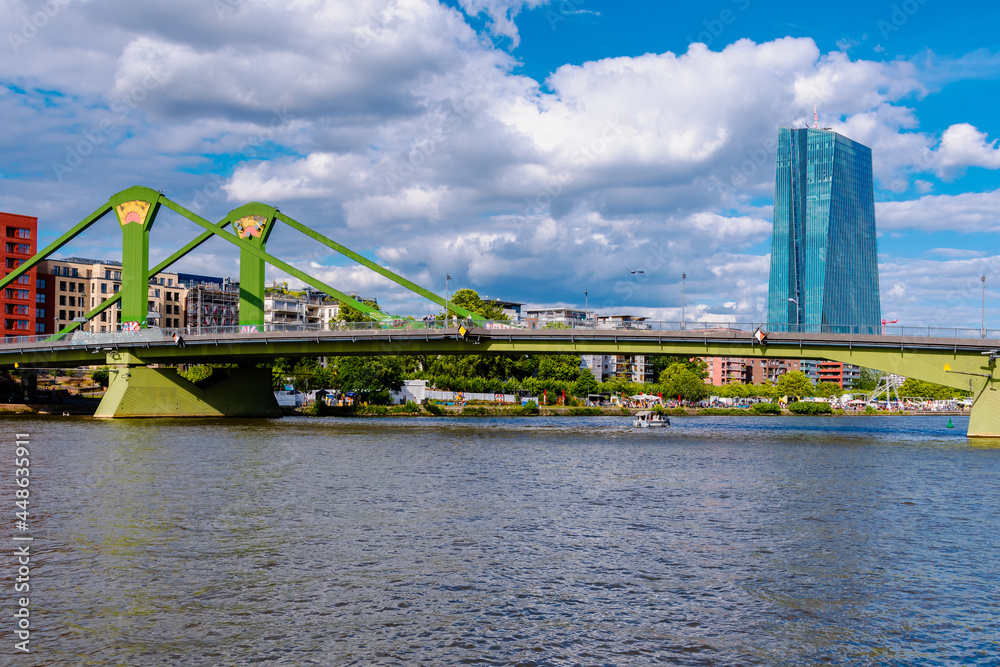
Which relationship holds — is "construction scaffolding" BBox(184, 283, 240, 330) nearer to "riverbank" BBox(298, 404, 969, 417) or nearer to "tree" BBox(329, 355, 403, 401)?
"tree" BBox(329, 355, 403, 401)

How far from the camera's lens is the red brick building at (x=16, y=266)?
13500 cm

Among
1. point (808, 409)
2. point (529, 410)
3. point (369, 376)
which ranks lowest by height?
point (808, 409)

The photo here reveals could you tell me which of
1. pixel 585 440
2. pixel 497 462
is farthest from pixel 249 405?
pixel 497 462

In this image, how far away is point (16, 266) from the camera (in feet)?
452

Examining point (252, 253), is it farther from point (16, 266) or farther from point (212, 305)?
point (212, 305)

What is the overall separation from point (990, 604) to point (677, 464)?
29611 millimetres

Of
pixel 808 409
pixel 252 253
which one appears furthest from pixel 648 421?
pixel 808 409

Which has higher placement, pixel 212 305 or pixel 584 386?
pixel 212 305

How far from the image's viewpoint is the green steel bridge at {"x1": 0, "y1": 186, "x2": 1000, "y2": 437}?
70.2 metres

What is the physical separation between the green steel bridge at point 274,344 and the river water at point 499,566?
102ft

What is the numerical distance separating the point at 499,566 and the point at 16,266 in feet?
468

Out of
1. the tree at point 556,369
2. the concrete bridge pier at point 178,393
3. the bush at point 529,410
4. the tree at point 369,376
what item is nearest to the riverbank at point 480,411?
the bush at point 529,410

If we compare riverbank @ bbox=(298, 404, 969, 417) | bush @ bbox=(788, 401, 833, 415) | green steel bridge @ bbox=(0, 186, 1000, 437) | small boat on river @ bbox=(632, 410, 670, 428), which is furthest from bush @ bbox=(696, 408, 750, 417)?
green steel bridge @ bbox=(0, 186, 1000, 437)

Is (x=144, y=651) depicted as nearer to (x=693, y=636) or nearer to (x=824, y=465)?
(x=693, y=636)
